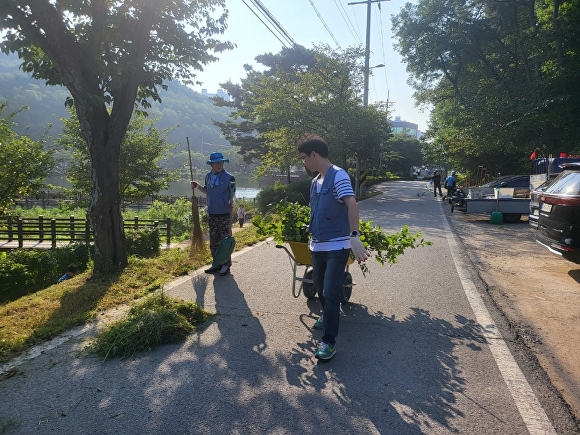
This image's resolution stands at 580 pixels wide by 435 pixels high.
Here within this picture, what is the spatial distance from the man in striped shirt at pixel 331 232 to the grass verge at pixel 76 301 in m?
2.49

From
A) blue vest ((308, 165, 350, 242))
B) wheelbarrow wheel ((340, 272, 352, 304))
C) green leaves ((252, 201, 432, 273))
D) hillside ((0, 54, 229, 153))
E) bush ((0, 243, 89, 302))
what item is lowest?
bush ((0, 243, 89, 302))

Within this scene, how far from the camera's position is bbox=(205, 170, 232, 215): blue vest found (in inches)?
255

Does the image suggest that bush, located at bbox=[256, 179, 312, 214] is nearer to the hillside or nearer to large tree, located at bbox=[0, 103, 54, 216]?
large tree, located at bbox=[0, 103, 54, 216]

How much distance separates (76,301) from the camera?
5.04 meters

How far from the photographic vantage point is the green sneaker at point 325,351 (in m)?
3.64

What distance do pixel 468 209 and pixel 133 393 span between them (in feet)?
46.1

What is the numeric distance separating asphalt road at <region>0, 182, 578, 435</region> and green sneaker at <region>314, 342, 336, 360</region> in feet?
0.23

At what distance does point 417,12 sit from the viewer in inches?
1046

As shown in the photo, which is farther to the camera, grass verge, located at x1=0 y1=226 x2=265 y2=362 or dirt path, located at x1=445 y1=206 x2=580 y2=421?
grass verge, located at x1=0 y1=226 x2=265 y2=362

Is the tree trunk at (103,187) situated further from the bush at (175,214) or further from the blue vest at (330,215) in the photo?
the bush at (175,214)

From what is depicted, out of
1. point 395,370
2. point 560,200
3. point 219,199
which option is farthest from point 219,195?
point 560,200

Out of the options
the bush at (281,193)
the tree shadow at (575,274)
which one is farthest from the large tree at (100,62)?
the bush at (281,193)

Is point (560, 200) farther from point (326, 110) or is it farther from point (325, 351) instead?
point (326, 110)

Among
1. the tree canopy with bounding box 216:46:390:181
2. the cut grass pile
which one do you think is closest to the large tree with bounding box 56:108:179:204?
the tree canopy with bounding box 216:46:390:181
